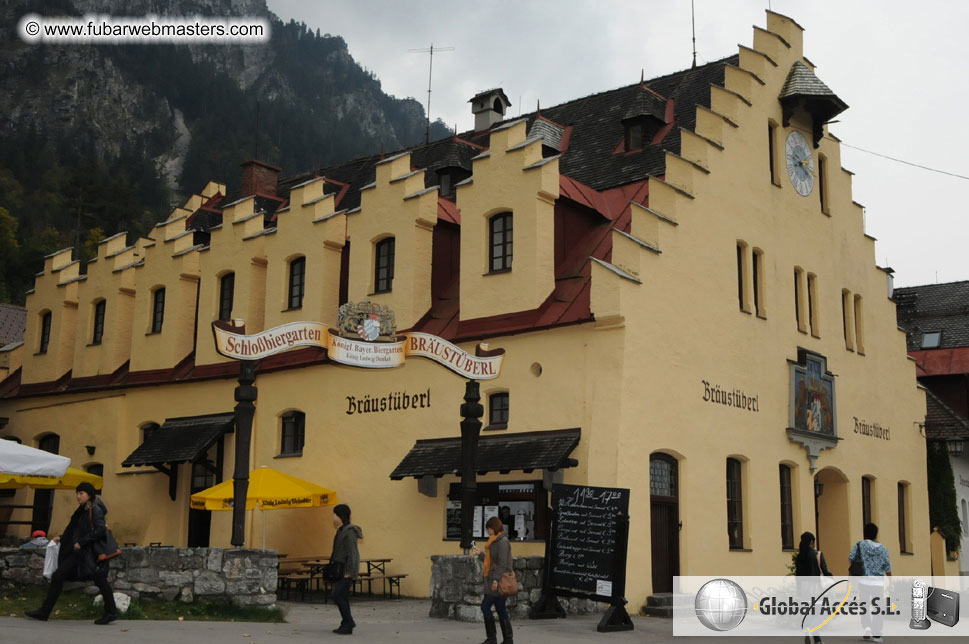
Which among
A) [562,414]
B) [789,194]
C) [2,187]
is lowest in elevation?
[562,414]

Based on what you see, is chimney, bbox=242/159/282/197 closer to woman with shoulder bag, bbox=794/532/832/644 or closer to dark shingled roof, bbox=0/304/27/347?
dark shingled roof, bbox=0/304/27/347

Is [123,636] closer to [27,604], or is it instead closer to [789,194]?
[27,604]

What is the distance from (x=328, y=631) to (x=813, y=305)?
1663 centimetres

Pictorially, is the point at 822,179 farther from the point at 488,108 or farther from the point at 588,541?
the point at 588,541

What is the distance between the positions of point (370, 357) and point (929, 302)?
3067 cm

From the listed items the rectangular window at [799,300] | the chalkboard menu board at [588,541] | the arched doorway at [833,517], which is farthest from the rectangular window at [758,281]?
the chalkboard menu board at [588,541]

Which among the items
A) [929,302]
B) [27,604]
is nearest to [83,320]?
[27,604]

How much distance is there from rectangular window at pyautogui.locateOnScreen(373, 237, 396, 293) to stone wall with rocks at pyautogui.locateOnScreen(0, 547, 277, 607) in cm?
1008

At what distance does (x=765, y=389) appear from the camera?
2366cm

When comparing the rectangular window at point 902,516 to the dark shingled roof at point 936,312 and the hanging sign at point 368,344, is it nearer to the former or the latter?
the dark shingled roof at point 936,312

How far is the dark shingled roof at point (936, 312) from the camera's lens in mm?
38594

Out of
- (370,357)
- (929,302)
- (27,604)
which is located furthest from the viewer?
(929,302)

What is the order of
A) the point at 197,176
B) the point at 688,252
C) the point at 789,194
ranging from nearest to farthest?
the point at 688,252 → the point at 789,194 → the point at 197,176

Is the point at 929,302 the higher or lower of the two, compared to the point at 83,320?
higher
